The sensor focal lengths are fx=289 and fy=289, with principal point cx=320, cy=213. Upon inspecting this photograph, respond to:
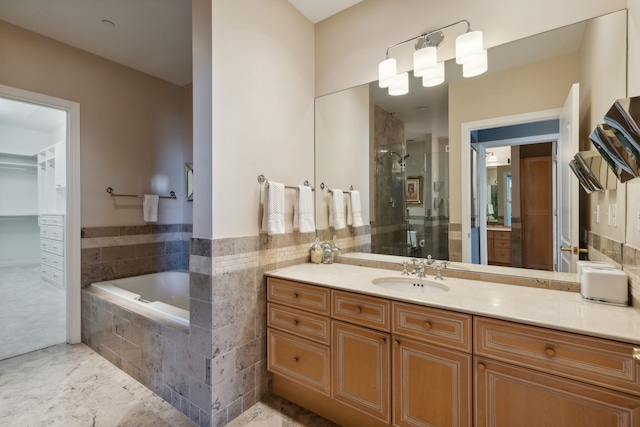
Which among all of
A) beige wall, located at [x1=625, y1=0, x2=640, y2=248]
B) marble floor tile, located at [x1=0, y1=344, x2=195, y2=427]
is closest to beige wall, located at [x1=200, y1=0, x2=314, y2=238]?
marble floor tile, located at [x1=0, y1=344, x2=195, y2=427]

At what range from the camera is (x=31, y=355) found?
2473 mm

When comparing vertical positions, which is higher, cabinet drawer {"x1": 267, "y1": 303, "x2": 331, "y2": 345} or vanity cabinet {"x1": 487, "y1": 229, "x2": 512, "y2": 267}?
vanity cabinet {"x1": 487, "y1": 229, "x2": 512, "y2": 267}

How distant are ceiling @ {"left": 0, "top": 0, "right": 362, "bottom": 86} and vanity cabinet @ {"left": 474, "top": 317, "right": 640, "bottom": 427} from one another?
2.29 meters

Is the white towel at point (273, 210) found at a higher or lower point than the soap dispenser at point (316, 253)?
higher

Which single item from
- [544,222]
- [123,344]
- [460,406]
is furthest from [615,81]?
[123,344]

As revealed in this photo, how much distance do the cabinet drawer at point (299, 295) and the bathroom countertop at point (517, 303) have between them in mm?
43

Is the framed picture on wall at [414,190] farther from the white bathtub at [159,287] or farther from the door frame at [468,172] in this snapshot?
the white bathtub at [159,287]

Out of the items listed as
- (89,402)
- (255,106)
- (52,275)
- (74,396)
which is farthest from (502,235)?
(52,275)

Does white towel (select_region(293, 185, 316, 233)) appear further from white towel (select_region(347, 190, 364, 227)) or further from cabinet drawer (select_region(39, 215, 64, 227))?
cabinet drawer (select_region(39, 215, 64, 227))

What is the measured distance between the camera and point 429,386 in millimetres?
1296

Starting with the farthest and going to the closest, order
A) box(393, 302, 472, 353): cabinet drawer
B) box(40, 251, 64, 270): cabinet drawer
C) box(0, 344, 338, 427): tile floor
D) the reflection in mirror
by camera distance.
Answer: box(40, 251, 64, 270): cabinet drawer
the reflection in mirror
box(0, 344, 338, 427): tile floor
box(393, 302, 472, 353): cabinet drawer

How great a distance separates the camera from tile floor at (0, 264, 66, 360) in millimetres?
2670

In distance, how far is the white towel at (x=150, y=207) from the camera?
10.3 ft

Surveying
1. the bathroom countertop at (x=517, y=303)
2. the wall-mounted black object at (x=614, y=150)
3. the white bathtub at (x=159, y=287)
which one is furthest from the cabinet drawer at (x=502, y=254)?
the white bathtub at (x=159, y=287)
